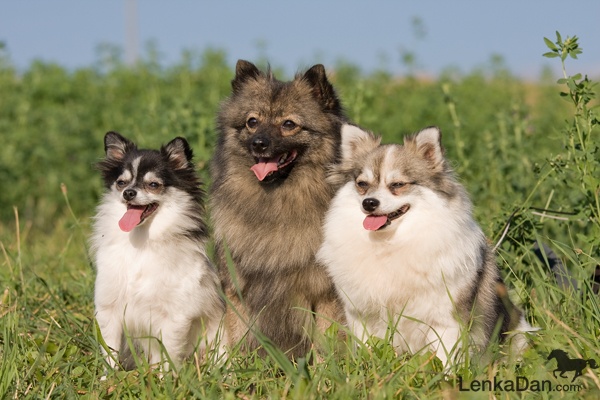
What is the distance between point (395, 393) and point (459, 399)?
0.37 m

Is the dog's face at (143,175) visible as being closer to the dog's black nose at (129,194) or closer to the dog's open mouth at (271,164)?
the dog's black nose at (129,194)

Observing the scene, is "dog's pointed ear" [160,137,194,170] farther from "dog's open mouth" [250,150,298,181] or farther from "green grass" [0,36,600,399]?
"green grass" [0,36,600,399]

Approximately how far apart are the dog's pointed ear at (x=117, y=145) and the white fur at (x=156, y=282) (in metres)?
→ 0.31

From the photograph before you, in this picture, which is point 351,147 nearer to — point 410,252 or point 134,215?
point 410,252

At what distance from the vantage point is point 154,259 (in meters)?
4.60

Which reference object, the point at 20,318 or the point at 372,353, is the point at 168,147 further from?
the point at 372,353

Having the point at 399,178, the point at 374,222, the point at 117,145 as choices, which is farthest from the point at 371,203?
the point at 117,145

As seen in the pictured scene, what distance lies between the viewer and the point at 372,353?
13.1ft

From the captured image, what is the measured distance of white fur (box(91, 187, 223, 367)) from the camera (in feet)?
14.9

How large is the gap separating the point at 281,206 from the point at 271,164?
298 mm

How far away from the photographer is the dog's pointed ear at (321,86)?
498cm

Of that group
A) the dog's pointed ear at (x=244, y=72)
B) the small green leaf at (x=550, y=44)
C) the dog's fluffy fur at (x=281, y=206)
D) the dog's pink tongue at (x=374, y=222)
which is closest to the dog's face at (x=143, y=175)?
the dog's fluffy fur at (x=281, y=206)

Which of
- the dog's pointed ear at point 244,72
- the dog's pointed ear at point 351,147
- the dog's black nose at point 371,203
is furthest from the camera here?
the dog's pointed ear at point 244,72

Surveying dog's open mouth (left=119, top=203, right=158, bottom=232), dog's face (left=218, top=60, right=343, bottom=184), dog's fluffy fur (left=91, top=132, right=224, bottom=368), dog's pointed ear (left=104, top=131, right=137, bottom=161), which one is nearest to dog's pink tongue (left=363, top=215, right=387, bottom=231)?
dog's face (left=218, top=60, right=343, bottom=184)
